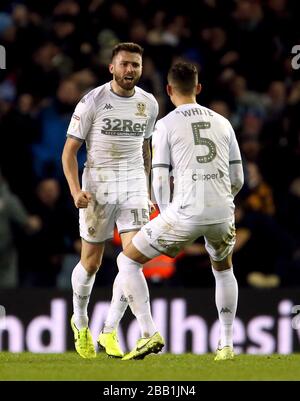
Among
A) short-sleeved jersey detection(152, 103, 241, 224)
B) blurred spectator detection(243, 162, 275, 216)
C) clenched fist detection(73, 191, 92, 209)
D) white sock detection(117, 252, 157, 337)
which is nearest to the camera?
short-sleeved jersey detection(152, 103, 241, 224)

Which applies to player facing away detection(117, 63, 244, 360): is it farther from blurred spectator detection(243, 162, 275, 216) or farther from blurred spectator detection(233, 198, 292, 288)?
blurred spectator detection(243, 162, 275, 216)

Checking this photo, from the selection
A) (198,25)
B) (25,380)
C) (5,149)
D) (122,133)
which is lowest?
(25,380)

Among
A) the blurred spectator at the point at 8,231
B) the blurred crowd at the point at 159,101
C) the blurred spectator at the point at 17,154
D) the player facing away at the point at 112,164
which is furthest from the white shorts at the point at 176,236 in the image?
the blurred spectator at the point at 17,154

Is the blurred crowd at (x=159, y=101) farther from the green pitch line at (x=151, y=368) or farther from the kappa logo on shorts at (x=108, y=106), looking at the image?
the kappa logo on shorts at (x=108, y=106)

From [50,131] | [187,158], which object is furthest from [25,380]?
[50,131]

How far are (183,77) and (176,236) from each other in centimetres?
108

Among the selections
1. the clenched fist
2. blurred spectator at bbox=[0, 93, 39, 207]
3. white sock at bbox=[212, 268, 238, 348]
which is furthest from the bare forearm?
blurred spectator at bbox=[0, 93, 39, 207]

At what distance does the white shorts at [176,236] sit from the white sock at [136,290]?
18cm

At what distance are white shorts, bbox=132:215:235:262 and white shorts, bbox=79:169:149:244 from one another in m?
0.75

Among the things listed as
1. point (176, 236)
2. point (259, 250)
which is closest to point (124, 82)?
point (176, 236)

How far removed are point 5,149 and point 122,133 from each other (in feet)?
13.5

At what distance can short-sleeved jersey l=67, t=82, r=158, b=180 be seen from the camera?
916 centimetres

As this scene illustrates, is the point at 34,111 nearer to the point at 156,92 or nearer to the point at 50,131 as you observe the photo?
the point at 50,131

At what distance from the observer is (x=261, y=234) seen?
12289mm
